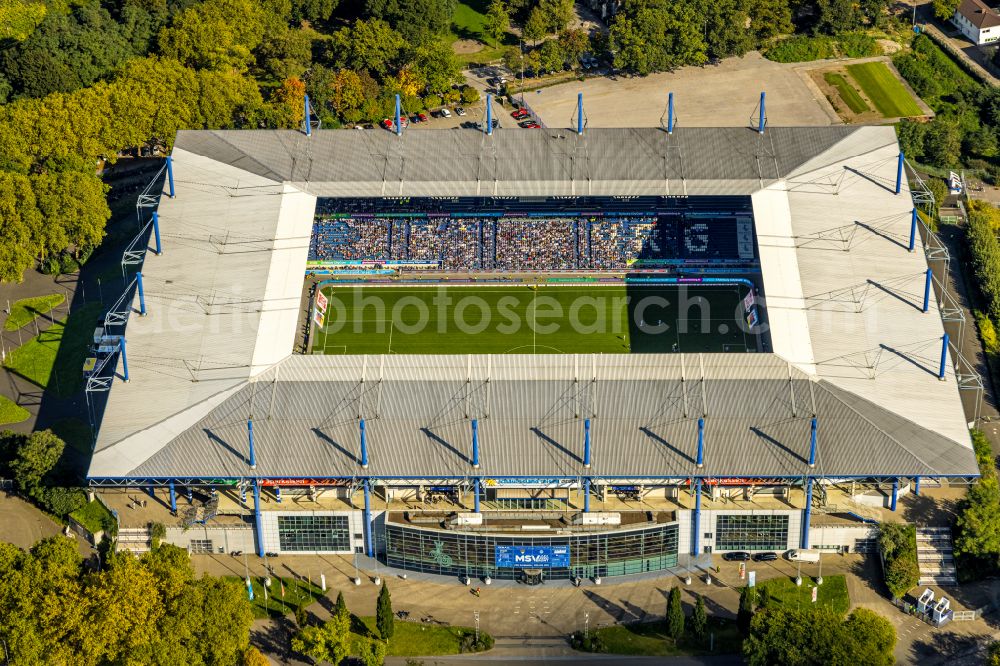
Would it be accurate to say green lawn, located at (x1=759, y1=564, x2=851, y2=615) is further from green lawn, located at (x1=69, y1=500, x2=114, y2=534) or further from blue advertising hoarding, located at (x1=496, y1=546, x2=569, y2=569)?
green lawn, located at (x1=69, y1=500, x2=114, y2=534)

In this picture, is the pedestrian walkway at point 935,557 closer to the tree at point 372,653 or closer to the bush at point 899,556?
the bush at point 899,556

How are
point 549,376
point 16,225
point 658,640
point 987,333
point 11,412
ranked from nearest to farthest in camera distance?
point 658,640
point 549,376
point 11,412
point 987,333
point 16,225

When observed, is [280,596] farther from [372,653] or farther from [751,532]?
[751,532]

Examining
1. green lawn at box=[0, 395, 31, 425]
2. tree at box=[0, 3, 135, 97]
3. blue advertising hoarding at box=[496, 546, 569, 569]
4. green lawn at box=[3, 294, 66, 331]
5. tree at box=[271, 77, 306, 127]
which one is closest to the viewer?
blue advertising hoarding at box=[496, 546, 569, 569]

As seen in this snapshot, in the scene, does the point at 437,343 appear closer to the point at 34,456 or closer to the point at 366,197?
the point at 366,197


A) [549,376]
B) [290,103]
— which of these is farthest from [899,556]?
[290,103]

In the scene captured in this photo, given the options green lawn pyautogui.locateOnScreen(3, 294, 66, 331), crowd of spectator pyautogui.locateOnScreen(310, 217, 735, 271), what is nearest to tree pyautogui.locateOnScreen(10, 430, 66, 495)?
green lawn pyautogui.locateOnScreen(3, 294, 66, 331)

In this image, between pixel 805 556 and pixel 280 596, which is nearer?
pixel 280 596
